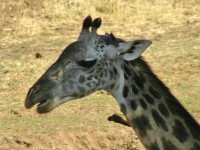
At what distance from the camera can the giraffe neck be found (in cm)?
887

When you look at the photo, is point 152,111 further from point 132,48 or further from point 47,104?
point 47,104

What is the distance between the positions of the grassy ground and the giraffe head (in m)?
5.54

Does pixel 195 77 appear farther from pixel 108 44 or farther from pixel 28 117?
pixel 108 44

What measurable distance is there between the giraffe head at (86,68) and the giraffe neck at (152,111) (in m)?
0.14

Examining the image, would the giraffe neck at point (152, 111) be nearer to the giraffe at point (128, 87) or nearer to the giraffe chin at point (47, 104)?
the giraffe at point (128, 87)

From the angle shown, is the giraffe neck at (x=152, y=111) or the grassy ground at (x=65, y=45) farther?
the grassy ground at (x=65, y=45)

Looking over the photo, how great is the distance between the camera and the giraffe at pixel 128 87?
29.1ft

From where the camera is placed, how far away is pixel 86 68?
9031 millimetres

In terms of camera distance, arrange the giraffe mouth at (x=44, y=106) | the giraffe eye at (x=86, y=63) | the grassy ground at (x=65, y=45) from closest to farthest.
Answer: the giraffe mouth at (x=44, y=106) < the giraffe eye at (x=86, y=63) < the grassy ground at (x=65, y=45)

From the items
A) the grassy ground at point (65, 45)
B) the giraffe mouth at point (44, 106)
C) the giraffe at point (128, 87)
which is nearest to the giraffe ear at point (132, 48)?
the giraffe at point (128, 87)

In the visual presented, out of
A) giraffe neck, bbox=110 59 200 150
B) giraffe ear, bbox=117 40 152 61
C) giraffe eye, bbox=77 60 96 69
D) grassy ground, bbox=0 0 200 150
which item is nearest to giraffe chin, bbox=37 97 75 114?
giraffe eye, bbox=77 60 96 69

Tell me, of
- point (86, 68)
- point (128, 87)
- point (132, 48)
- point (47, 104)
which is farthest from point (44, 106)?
point (132, 48)

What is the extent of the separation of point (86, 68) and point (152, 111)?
0.86 meters

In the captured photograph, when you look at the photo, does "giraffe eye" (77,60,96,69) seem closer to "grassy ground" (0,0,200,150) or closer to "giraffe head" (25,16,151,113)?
"giraffe head" (25,16,151,113)
